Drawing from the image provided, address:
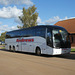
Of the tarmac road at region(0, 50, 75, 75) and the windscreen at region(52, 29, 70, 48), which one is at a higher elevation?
the windscreen at region(52, 29, 70, 48)

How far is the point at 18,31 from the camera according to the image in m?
20.8

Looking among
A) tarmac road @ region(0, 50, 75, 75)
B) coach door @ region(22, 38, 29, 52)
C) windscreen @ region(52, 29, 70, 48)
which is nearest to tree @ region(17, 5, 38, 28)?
coach door @ region(22, 38, 29, 52)

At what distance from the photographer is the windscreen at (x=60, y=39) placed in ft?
45.9

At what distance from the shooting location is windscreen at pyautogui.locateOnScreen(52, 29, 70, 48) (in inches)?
550

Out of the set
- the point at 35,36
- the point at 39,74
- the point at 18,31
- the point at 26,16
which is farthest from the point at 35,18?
the point at 39,74

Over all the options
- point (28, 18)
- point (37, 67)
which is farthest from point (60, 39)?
point (28, 18)

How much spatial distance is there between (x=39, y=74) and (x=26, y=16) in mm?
38813

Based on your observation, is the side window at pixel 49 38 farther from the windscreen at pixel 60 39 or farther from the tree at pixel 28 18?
the tree at pixel 28 18

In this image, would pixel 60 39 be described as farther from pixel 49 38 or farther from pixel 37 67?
pixel 37 67

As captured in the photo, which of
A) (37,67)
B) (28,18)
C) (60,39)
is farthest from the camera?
(28,18)

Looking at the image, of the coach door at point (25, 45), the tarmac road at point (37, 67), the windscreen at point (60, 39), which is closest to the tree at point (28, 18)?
the coach door at point (25, 45)

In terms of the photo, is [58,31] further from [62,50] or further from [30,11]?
[30,11]

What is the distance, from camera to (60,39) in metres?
14.1

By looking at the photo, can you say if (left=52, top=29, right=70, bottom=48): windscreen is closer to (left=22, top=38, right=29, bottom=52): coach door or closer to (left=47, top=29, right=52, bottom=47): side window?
(left=47, top=29, right=52, bottom=47): side window
